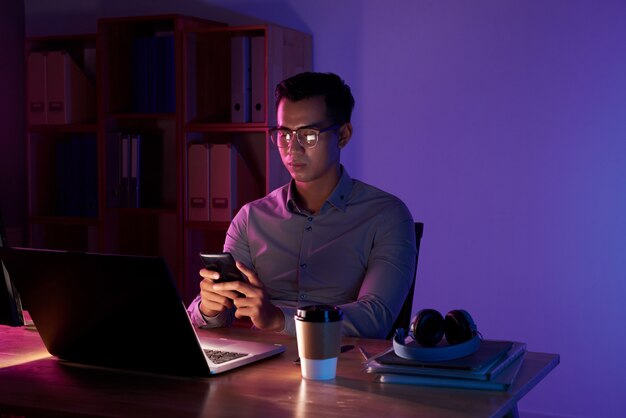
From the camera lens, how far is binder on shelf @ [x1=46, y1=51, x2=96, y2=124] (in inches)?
178

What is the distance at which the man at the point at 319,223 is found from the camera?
102 inches

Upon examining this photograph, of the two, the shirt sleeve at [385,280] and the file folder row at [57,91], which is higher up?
the file folder row at [57,91]

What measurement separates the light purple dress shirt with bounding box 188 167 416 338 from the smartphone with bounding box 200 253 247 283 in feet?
1.58

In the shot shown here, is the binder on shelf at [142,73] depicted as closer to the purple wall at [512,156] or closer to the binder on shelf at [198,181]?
the binder on shelf at [198,181]

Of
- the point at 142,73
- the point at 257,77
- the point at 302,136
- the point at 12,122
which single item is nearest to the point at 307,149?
the point at 302,136

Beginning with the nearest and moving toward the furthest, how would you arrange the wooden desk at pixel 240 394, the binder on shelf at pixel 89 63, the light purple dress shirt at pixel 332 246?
the wooden desk at pixel 240 394 < the light purple dress shirt at pixel 332 246 < the binder on shelf at pixel 89 63

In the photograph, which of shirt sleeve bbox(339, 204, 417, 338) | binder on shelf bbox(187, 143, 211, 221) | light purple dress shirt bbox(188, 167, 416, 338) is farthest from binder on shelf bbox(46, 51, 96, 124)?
shirt sleeve bbox(339, 204, 417, 338)

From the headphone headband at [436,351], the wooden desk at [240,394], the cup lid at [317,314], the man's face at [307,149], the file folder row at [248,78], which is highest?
the file folder row at [248,78]

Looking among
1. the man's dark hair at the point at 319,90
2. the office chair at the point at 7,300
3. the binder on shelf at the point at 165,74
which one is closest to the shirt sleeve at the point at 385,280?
the man's dark hair at the point at 319,90

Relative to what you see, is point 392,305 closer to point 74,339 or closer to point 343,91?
point 343,91

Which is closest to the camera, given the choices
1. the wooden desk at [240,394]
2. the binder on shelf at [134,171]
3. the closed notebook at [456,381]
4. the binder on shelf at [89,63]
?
the wooden desk at [240,394]

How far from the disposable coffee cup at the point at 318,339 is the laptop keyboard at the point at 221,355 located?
0.58 feet

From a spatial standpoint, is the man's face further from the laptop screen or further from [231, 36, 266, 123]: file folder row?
[231, 36, 266, 123]: file folder row

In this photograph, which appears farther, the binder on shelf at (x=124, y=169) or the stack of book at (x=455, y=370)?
the binder on shelf at (x=124, y=169)
